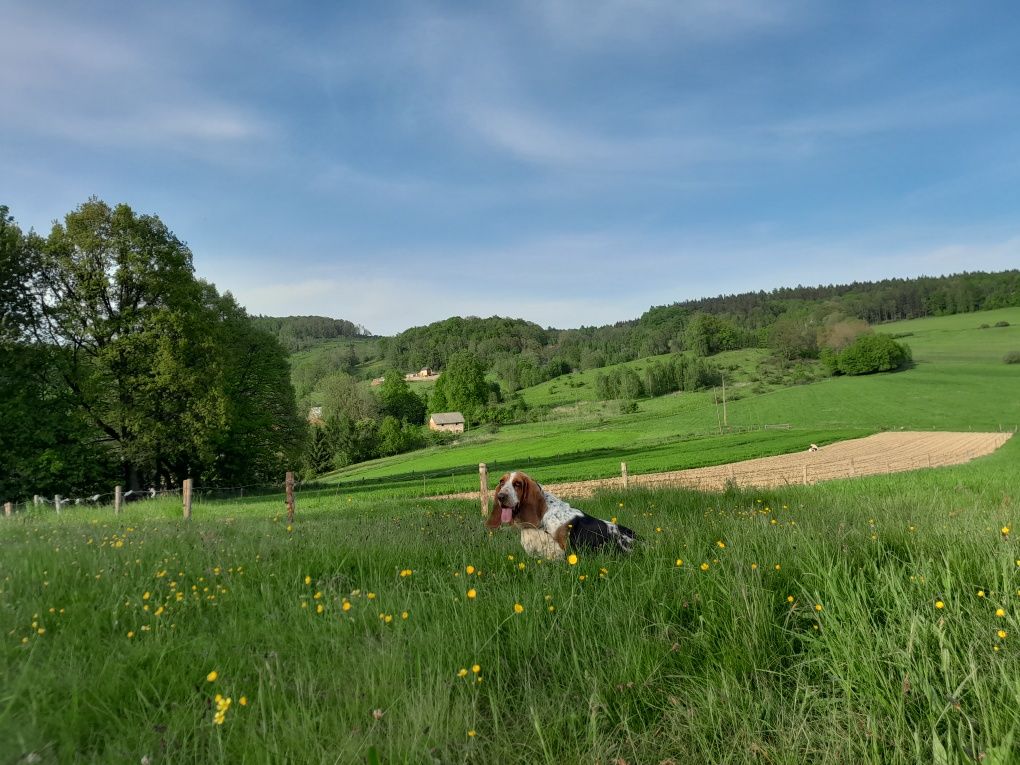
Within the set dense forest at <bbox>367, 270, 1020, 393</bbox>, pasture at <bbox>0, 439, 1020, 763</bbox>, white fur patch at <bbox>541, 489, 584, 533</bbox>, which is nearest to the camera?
pasture at <bbox>0, 439, 1020, 763</bbox>

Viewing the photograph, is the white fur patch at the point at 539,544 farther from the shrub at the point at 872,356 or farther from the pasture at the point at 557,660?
the shrub at the point at 872,356

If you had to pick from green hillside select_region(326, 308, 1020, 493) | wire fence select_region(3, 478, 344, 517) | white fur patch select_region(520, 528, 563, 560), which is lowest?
green hillside select_region(326, 308, 1020, 493)

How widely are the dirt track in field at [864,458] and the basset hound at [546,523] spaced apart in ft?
75.2

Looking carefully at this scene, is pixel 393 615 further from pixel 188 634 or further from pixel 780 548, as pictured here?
pixel 780 548

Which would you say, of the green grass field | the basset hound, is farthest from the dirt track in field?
the green grass field

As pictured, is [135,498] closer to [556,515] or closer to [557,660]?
[556,515]

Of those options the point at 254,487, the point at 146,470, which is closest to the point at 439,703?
the point at 146,470

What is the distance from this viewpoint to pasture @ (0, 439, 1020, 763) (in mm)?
2459

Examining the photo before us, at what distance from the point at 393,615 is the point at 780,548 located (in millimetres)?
2784

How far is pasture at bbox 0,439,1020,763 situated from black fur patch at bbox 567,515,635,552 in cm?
27

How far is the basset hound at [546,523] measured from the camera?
16.9 ft

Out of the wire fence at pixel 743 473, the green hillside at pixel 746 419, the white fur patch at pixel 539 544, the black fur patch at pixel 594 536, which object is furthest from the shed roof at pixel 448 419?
the black fur patch at pixel 594 536

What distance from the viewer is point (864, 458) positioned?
133ft

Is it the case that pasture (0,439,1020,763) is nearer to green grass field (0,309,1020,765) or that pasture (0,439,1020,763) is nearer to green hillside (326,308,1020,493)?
green grass field (0,309,1020,765)
